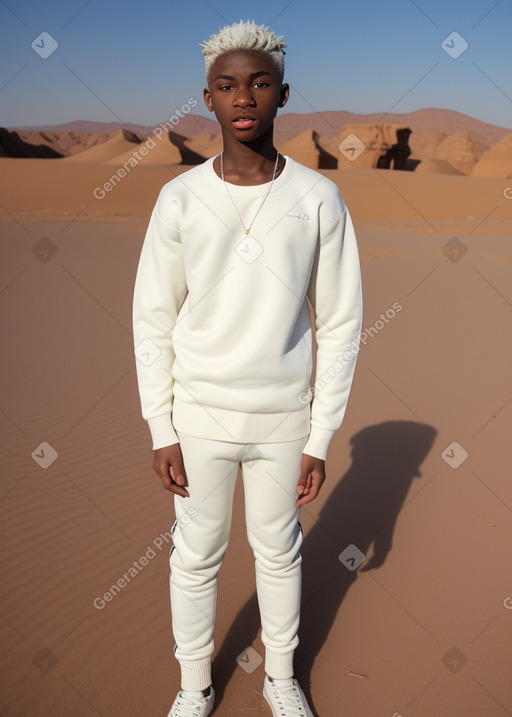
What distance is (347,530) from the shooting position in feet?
11.1

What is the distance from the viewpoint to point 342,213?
1894 mm

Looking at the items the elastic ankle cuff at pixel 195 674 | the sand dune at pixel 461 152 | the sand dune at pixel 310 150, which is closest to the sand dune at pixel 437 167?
the sand dune at pixel 461 152

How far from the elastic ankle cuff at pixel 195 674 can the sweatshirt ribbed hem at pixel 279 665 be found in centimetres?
22

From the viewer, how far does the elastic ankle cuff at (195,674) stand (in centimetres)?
216

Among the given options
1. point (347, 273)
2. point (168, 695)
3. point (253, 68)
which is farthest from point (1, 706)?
point (253, 68)

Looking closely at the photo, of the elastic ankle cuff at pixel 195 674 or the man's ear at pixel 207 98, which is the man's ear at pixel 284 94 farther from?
the elastic ankle cuff at pixel 195 674

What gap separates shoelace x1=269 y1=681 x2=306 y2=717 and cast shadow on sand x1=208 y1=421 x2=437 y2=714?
17 centimetres

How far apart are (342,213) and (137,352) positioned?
78 centimetres

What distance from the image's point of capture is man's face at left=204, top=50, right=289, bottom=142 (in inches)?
67.9

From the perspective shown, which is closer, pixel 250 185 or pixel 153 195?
pixel 250 185

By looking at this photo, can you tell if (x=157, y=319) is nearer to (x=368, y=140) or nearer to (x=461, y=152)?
(x=368, y=140)

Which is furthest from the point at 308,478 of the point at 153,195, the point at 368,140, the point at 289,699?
the point at 368,140

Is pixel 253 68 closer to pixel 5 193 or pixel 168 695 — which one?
pixel 168 695

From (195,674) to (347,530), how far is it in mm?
1421
